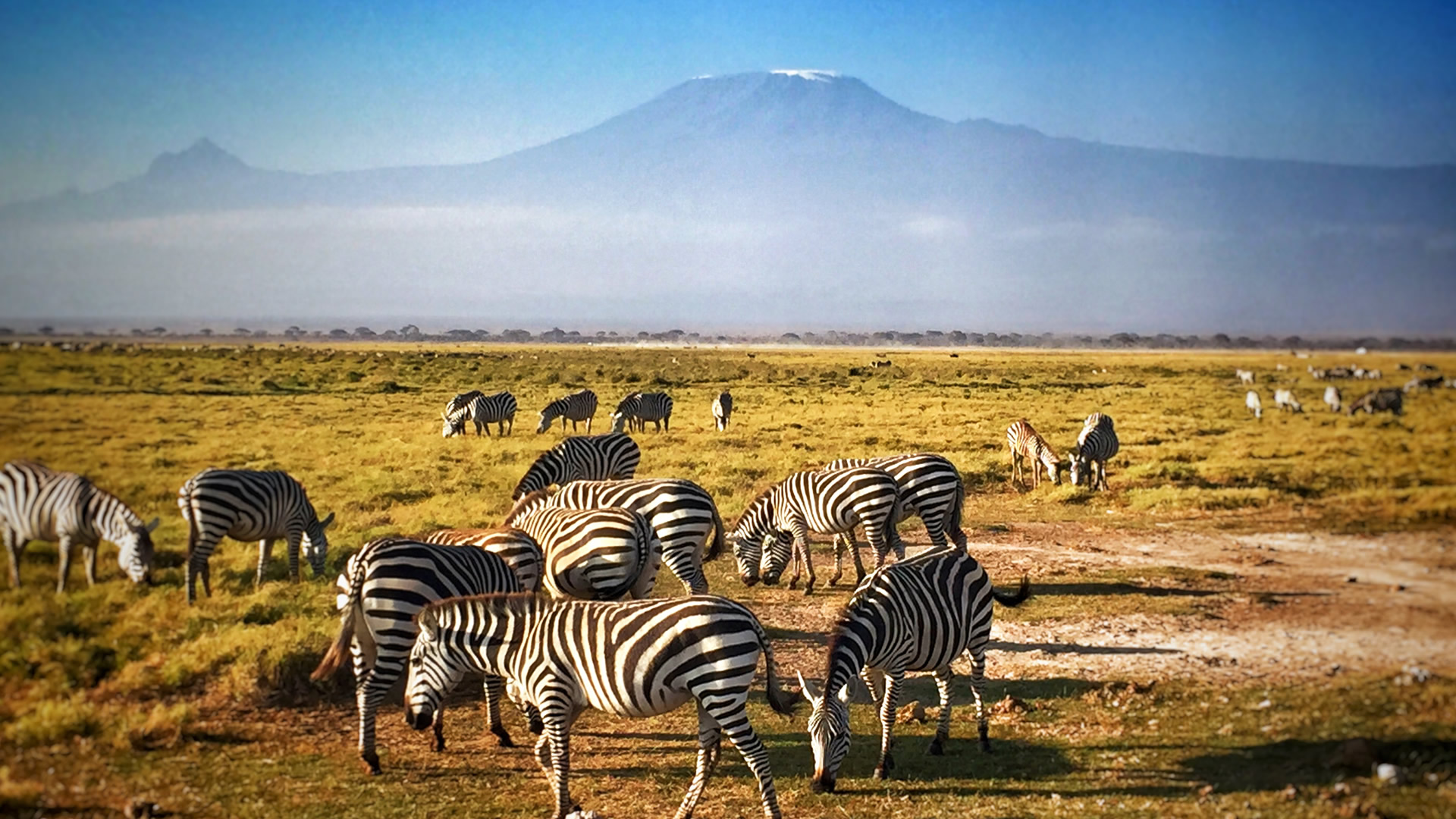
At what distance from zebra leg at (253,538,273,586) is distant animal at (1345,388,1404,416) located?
549 inches

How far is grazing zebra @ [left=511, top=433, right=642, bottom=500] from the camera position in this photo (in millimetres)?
16109

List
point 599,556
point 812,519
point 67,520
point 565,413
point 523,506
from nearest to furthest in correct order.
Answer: point 599,556 → point 67,520 → point 523,506 → point 812,519 → point 565,413

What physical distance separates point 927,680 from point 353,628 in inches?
227

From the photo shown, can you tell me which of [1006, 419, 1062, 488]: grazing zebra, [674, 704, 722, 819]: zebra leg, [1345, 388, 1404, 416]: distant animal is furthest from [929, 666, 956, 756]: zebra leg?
[1006, 419, 1062, 488]: grazing zebra

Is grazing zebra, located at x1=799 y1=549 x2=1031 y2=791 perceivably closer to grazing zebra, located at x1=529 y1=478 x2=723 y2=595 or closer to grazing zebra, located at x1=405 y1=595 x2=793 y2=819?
grazing zebra, located at x1=405 y1=595 x2=793 y2=819

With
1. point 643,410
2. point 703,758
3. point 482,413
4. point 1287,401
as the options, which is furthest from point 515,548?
point 643,410

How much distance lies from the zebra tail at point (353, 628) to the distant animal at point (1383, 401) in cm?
1139

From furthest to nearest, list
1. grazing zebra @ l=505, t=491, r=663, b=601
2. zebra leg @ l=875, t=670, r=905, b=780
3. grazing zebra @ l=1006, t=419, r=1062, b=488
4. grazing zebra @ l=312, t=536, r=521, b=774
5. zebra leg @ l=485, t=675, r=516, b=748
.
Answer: grazing zebra @ l=1006, t=419, r=1062, b=488, grazing zebra @ l=505, t=491, r=663, b=601, zebra leg @ l=485, t=675, r=516, b=748, grazing zebra @ l=312, t=536, r=521, b=774, zebra leg @ l=875, t=670, r=905, b=780

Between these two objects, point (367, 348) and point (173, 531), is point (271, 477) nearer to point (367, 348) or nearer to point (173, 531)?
point (173, 531)

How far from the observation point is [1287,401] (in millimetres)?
22906

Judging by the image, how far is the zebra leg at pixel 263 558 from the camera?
12922mm

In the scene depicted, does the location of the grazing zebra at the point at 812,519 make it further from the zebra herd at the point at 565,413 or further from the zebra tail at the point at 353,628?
the zebra herd at the point at 565,413

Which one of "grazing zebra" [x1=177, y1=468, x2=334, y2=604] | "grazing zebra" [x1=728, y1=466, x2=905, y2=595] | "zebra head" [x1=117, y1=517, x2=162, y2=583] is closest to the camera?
"zebra head" [x1=117, y1=517, x2=162, y2=583]

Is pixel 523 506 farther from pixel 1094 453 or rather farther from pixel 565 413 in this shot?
pixel 565 413
